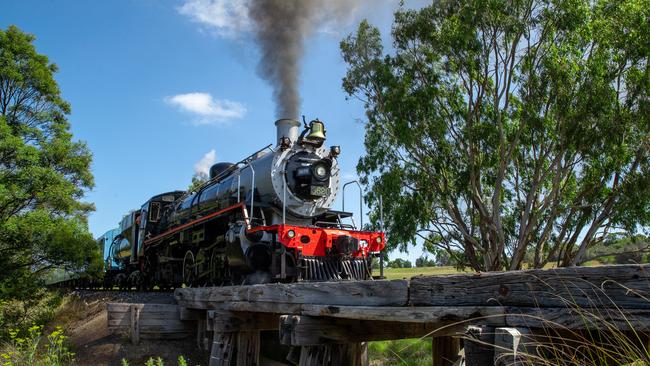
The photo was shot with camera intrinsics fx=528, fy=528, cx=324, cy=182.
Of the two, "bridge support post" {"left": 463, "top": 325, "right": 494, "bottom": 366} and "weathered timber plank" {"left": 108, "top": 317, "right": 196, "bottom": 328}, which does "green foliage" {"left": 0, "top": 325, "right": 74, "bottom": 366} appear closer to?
"weathered timber plank" {"left": 108, "top": 317, "right": 196, "bottom": 328}

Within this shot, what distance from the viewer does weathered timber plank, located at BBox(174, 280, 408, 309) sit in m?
4.42

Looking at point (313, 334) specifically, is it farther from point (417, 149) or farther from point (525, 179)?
point (525, 179)

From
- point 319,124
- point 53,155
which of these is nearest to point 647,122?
point 319,124

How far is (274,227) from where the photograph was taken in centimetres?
905

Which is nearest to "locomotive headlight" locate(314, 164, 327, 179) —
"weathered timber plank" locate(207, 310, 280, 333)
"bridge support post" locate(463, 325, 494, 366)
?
"weathered timber plank" locate(207, 310, 280, 333)

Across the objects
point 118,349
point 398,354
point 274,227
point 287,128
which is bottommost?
point 398,354

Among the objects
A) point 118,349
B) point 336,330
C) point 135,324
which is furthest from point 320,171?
point 336,330

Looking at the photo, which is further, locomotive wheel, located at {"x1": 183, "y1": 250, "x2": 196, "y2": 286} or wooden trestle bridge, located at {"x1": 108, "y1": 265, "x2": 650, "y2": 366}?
locomotive wheel, located at {"x1": 183, "y1": 250, "x2": 196, "y2": 286}

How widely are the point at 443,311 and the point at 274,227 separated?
18.2ft

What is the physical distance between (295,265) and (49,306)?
736cm

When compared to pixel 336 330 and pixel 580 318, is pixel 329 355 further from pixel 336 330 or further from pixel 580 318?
pixel 580 318

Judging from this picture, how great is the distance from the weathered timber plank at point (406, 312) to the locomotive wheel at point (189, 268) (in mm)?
6313

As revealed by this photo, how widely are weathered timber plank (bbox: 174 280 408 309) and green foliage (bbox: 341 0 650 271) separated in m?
13.3

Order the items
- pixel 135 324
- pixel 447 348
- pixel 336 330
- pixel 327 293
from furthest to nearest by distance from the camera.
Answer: pixel 135 324, pixel 447 348, pixel 336 330, pixel 327 293
